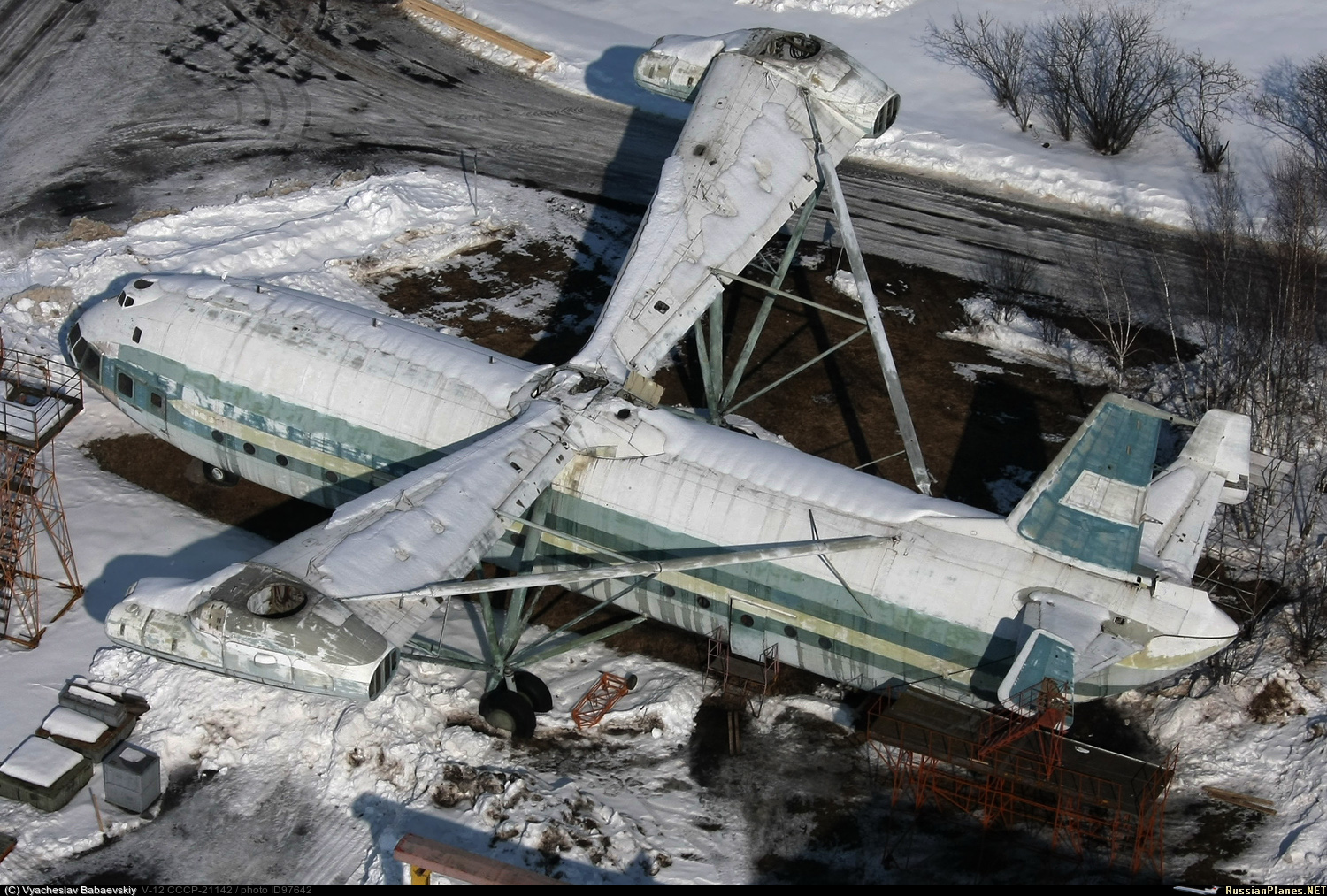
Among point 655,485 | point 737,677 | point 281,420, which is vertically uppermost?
point 655,485

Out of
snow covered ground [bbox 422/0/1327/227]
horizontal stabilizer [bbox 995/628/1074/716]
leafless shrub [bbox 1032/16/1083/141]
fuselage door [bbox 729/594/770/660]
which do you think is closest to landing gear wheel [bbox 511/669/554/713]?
fuselage door [bbox 729/594/770/660]

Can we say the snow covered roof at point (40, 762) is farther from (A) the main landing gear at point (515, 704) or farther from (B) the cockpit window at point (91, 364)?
(B) the cockpit window at point (91, 364)

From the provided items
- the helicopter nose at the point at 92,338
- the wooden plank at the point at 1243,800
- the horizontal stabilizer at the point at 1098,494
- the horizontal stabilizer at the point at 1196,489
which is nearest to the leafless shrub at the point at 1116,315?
the horizontal stabilizer at the point at 1196,489

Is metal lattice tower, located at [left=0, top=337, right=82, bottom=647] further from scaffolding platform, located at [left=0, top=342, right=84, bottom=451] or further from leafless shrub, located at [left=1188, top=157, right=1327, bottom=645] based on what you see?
leafless shrub, located at [left=1188, top=157, right=1327, bottom=645]

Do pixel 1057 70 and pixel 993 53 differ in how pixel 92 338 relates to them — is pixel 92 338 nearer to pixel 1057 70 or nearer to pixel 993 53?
pixel 993 53

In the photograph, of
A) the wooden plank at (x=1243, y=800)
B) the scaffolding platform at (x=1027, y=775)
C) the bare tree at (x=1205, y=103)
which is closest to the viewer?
the scaffolding platform at (x=1027, y=775)

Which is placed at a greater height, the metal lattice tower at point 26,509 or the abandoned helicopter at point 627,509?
the abandoned helicopter at point 627,509

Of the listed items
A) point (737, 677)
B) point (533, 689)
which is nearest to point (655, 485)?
point (737, 677)
